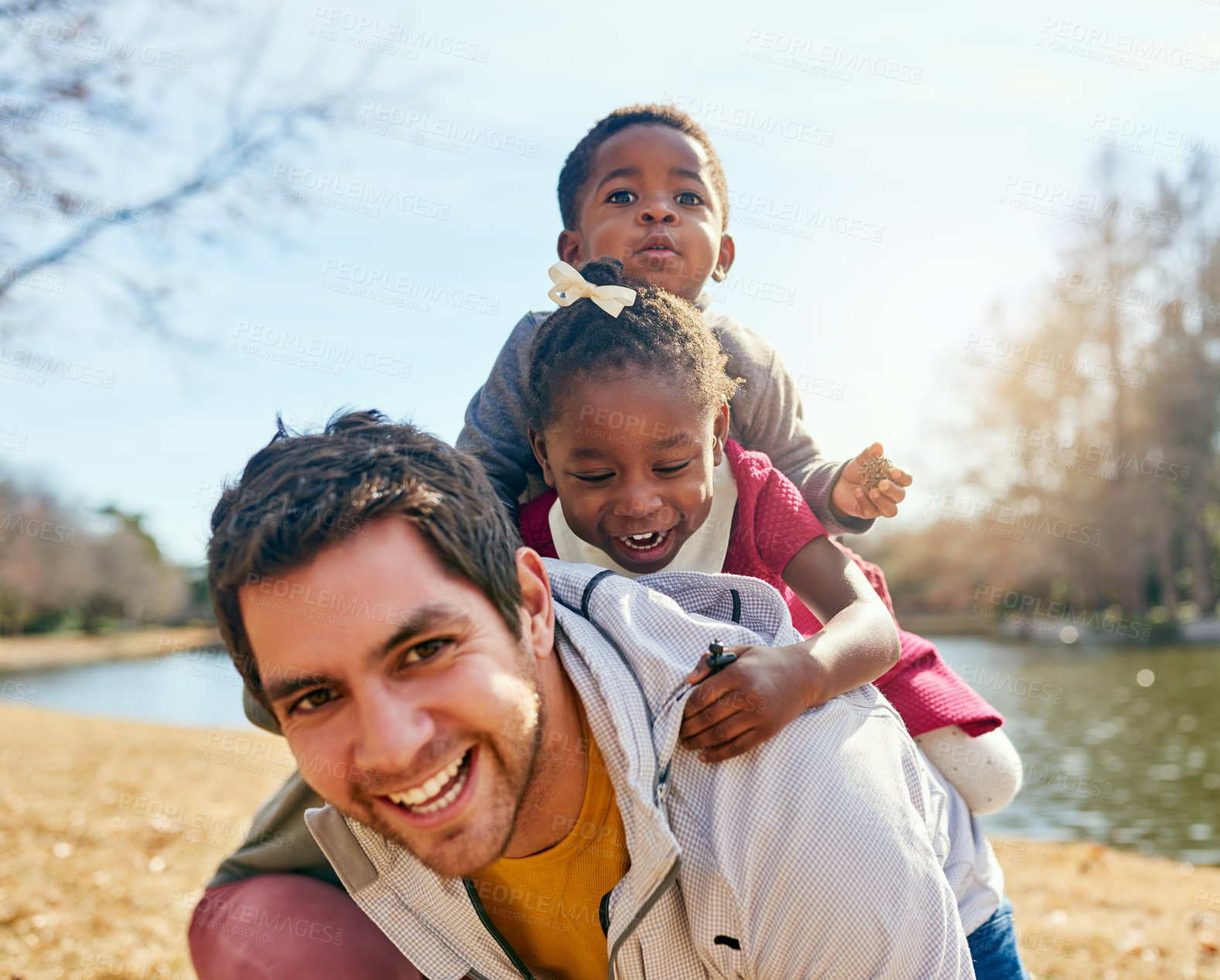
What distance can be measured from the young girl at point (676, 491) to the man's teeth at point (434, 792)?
87cm

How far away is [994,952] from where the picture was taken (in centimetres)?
226

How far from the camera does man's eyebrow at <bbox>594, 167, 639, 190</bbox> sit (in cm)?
298

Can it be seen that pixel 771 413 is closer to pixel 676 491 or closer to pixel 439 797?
pixel 676 491

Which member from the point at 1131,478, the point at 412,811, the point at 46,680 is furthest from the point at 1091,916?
the point at 46,680

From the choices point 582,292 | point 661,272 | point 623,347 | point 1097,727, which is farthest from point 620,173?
point 1097,727

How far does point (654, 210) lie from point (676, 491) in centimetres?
96

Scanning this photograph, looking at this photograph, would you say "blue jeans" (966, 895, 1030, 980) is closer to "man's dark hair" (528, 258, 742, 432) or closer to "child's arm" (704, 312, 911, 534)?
"child's arm" (704, 312, 911, 534)

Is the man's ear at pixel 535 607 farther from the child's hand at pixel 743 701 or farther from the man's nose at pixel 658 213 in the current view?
the man's nose at pixel 658 213

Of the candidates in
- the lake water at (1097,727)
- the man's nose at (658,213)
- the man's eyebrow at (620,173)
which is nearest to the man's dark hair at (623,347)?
the man's nose at (658,213)

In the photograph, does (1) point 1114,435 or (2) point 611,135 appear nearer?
(2) point 611,135

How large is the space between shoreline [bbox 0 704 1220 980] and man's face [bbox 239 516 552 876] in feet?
11.6

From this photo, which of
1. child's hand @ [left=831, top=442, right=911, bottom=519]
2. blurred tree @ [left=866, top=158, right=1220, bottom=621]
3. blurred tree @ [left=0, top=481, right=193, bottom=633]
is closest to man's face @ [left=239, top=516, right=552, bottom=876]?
child's hand @ [left=831, top=442, right=911, bottom=519]

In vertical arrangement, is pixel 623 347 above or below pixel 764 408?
above

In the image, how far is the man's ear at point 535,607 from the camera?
189 centimetres
